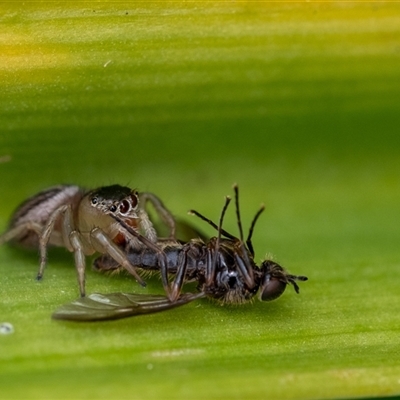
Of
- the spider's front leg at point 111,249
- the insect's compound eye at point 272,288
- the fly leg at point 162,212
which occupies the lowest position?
the insect's compound eye at point 272,288

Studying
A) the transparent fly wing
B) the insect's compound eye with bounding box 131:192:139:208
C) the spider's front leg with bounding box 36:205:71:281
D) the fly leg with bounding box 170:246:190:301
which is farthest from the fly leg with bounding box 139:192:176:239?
the transparent fly wing

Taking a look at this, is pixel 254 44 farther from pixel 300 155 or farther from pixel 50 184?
pixel 50 184

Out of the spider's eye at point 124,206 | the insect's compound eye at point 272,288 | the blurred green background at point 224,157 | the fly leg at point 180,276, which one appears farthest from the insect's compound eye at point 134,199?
the insect's compound eye at point 272,288

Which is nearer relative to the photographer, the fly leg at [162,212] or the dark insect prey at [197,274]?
the dark insect prey at [197,274]

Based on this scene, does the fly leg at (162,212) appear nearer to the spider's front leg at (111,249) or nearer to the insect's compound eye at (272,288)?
the spider's front leg at (111,249)

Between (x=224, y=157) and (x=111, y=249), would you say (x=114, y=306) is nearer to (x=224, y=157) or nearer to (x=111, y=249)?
(x=111, y=249)

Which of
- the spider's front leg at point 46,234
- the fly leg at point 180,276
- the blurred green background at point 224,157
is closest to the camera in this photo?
the blurred green background at point 224,157

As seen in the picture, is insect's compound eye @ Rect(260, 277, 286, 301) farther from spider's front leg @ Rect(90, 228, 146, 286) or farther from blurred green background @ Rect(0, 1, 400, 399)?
spider's front leg @ Rect(90, 228, 146, 286)
